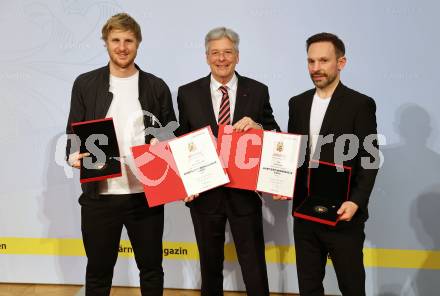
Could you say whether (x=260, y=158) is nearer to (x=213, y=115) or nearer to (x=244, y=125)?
(x=244, y=125)

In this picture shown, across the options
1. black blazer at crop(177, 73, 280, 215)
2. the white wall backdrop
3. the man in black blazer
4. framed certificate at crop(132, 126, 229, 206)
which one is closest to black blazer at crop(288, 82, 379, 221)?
the man in black blazer

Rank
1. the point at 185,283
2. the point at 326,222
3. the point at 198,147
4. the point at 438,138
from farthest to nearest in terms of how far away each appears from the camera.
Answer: the point at 185,283
the point at 438,138
the point at 198,147
the point at 326,222

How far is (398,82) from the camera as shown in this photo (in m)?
2.78

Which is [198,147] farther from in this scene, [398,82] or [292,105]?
[398,82]

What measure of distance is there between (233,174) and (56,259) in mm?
1867

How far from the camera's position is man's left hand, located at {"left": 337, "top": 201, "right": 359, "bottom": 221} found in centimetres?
188

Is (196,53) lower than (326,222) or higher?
higher

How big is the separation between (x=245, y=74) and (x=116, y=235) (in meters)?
1.39

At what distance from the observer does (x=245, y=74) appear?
2896mm

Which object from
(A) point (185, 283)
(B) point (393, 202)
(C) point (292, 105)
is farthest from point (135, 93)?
(B) point (393, 202)

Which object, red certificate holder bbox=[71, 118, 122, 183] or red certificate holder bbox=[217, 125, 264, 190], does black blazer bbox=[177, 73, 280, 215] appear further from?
red certificate holder bbox=[71, 118, 122, 183]

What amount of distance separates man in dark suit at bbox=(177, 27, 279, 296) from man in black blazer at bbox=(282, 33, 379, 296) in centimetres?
25

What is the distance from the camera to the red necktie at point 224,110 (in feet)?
7.14

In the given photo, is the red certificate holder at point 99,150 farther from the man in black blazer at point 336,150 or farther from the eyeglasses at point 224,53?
the man in black blazer at point 336,150
